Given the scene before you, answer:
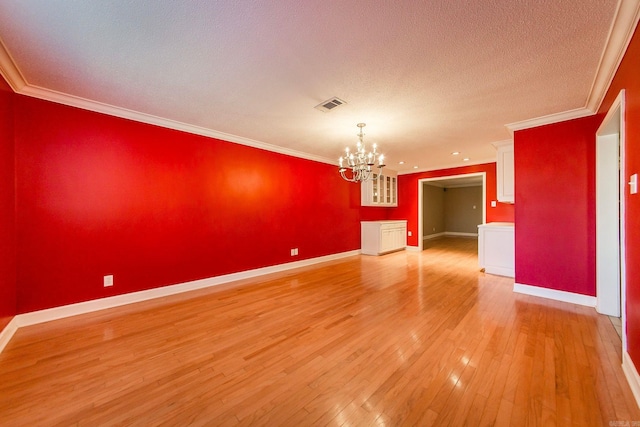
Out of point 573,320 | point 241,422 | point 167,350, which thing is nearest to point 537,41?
point 573,320

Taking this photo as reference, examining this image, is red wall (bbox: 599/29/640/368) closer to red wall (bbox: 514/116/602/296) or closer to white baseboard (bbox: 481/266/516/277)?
red wall (bbox: 514/116/602/296)

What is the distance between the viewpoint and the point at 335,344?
2.13 m

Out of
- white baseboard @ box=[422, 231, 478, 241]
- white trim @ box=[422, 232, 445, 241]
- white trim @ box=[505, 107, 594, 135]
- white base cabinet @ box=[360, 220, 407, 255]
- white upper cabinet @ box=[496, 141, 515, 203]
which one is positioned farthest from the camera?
white baseboard @ box=[422, 231, 478, 241]

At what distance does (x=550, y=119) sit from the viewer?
10.4ft

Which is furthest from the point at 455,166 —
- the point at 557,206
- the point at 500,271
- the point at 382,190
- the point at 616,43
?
the point at 616,43

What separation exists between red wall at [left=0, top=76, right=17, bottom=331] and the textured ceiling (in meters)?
0.34

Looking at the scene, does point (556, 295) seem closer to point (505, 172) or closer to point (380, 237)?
point (505, 172)

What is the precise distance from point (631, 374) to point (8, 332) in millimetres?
4900

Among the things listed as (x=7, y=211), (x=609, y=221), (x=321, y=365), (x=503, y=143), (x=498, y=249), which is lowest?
(x=321, y=365)

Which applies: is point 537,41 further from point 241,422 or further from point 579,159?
point 241,422

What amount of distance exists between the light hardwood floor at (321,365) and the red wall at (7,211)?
332mm

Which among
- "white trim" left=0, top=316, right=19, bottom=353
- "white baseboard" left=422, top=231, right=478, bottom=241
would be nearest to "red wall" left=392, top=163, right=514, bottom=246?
"white baseboard" left=422, top=231, right=478, bottom=241

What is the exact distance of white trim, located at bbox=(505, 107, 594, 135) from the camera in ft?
9.70

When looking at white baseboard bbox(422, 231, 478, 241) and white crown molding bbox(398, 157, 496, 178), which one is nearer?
white crown molding bbox(398, 157, 496, 178)
